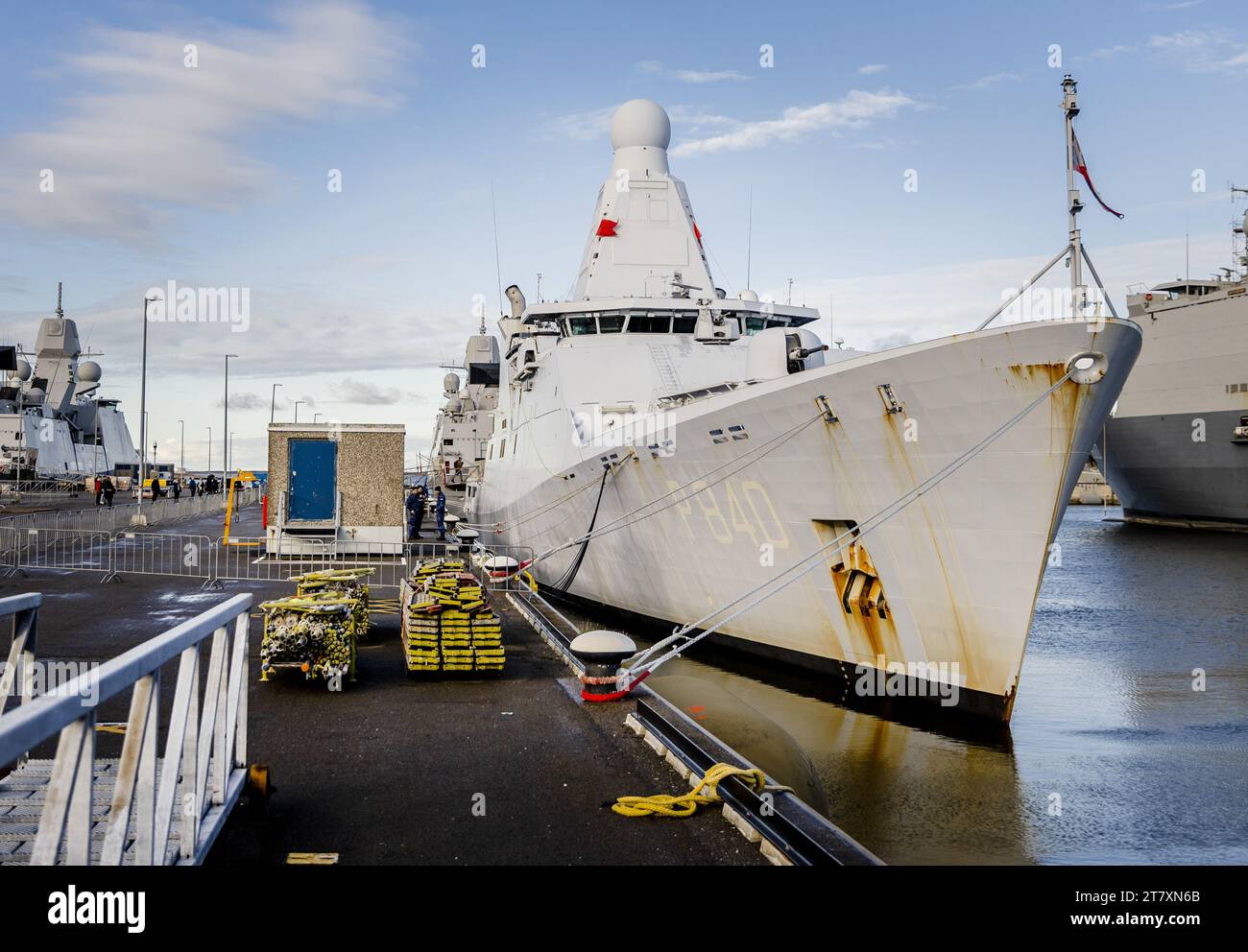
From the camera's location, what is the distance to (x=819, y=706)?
472 inches

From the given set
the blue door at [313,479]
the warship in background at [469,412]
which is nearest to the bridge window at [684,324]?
the blue door at [313,479]

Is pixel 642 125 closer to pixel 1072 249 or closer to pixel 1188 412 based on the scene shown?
pixel 1072 249

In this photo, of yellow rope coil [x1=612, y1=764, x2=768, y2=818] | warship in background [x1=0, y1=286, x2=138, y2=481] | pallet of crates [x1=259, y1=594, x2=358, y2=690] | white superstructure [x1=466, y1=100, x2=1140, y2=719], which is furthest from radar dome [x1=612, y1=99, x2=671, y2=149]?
warship in background [x1=0, y1=286, x2=138, y2=481]

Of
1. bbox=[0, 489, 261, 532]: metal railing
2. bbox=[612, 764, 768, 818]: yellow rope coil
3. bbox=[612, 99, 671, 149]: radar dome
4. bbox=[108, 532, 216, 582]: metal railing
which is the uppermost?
bbox=[612, 99, 671, 149]: radar dome

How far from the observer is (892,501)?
10.4 m

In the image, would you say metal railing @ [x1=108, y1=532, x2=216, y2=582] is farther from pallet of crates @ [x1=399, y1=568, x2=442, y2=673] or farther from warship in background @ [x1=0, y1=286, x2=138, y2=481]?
warship in background @ [x1=0, y1=286, x2=138, y2=481]

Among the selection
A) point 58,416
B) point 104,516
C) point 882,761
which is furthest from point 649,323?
point 58,416

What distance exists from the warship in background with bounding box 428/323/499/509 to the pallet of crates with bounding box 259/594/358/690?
3027 centimetres

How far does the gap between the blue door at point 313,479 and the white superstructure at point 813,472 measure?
596cm

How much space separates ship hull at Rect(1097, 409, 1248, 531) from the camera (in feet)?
146

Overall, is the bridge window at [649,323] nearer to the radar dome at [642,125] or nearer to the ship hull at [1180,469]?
the radar dome at [642,125]

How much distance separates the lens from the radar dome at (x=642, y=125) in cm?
2205

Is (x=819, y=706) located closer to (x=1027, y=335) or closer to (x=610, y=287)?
Result: (x=1027, y=335)

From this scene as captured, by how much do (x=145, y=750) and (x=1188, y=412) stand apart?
53.1 meters
